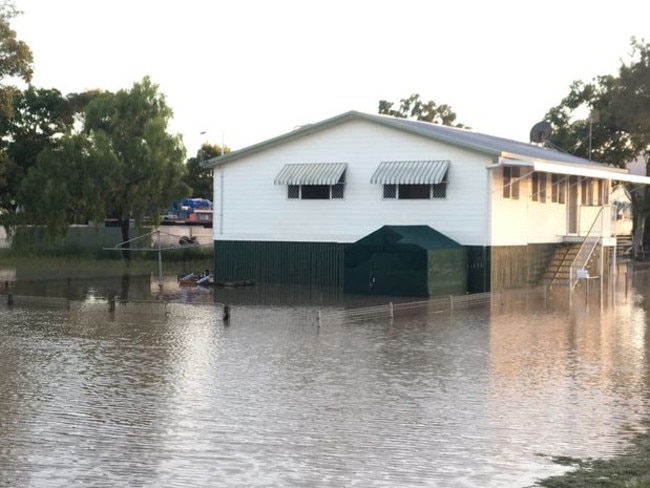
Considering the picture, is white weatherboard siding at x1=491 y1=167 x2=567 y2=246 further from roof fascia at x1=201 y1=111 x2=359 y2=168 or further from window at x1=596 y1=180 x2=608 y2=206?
roof fascia at x1=201 y1=111 x2=359 y2=168

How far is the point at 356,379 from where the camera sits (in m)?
15.1

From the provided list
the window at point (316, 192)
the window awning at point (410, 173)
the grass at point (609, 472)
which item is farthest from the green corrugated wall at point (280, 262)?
the grass at point (609, 472)

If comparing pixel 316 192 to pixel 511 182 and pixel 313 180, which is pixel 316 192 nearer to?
pixel 313 180

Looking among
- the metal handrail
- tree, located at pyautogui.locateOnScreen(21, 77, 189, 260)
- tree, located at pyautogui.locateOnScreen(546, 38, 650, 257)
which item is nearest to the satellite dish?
tree, located at pyautogui.locateOnScreen(546, 38, 650, 257)

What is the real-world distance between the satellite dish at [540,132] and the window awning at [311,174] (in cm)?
1954

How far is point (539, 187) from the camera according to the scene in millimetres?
37062

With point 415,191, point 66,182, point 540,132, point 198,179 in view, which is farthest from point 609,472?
point 198,179

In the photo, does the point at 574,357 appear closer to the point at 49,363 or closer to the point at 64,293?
the point at 49,363

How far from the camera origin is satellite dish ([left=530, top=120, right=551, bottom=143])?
50844 mm

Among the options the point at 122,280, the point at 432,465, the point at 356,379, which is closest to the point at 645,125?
the point at 122,280

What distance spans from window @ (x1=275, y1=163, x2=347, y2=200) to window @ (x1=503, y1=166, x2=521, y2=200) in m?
5.38

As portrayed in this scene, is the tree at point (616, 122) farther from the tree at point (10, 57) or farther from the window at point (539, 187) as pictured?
the tree at point (10, 57)

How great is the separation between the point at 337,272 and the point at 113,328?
14367 mm

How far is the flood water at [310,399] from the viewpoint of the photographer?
32.2ft
